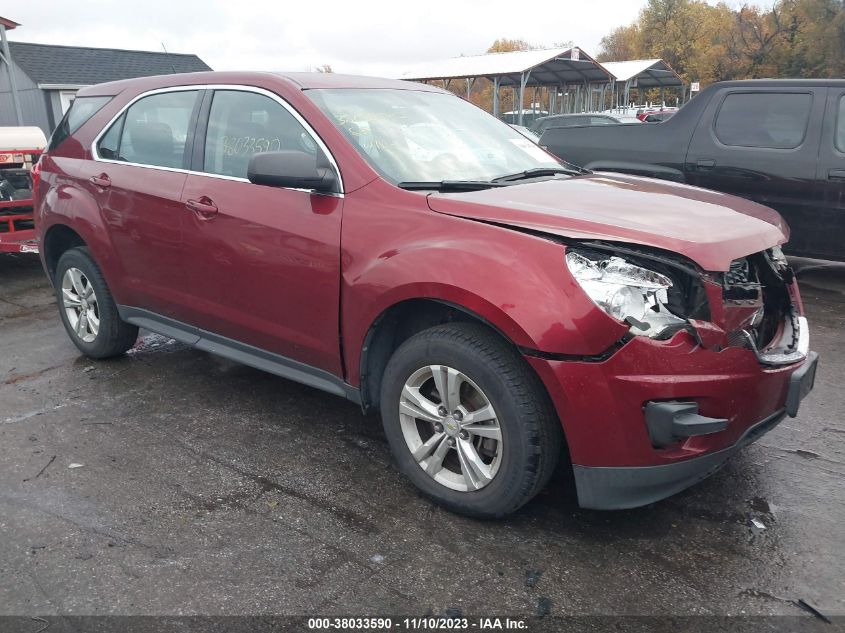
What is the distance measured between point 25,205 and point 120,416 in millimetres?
4325

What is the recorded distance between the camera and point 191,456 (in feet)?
11.5

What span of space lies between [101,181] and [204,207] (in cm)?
108

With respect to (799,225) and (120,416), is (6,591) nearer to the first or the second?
(120,416)

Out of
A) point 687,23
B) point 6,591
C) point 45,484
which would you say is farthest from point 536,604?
point 687,23

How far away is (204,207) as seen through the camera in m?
3.69

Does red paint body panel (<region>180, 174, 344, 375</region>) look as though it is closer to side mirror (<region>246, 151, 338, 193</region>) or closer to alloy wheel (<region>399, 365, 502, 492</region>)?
side mirror (<region>246, 151, 338, 193</region>)

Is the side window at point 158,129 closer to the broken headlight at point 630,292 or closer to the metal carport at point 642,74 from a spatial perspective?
the broken headlight at point 630,292

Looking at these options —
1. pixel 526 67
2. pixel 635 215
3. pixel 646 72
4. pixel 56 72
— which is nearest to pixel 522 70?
pixel 526 67

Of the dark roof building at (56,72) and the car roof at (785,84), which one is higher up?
the dark roof building at (56,72)

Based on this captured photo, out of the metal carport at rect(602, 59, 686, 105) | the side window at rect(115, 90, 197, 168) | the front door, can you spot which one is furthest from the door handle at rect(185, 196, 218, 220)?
the metal carport at rect(602, 59, 686, 105)

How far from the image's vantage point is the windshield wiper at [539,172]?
3.48m

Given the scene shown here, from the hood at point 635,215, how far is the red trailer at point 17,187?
5639mm

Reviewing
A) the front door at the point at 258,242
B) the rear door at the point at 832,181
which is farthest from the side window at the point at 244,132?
the rear door at the point at 832,181

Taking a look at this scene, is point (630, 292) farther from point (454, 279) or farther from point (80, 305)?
point (80, 305)
